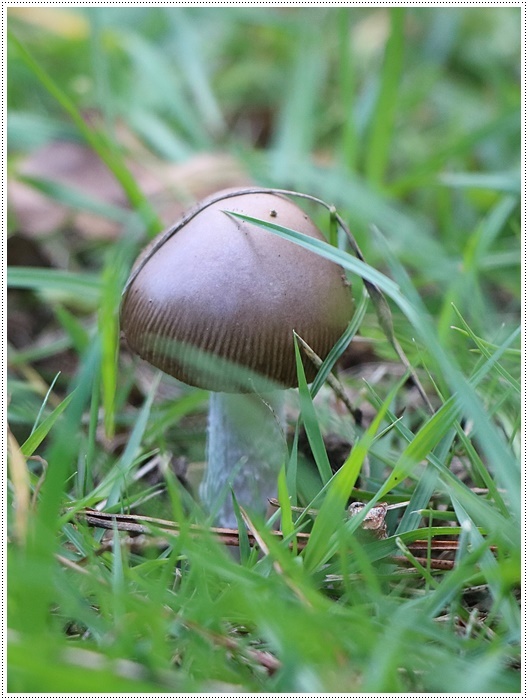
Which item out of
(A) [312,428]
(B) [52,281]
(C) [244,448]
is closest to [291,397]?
(C) [244,448]

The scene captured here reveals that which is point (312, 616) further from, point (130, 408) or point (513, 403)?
point (130, 408)

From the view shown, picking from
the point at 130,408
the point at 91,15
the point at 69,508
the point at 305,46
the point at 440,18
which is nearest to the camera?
the point at 69,508

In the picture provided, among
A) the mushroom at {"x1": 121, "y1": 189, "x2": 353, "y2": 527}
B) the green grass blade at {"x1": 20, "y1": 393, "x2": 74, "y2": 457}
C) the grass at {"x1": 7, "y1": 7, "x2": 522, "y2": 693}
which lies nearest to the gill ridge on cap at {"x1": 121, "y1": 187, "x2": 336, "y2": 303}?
the mushroom at {"x1": 121, "y1": 189, "x2": 353, "y2": 527}

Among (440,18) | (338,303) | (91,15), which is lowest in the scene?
(338,303)

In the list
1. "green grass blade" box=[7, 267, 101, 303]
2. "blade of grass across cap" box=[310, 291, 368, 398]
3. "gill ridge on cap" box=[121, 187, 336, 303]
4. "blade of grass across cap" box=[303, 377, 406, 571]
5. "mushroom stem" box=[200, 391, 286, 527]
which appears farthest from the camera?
"green grass blade" box=[7, 267, 101, 303]

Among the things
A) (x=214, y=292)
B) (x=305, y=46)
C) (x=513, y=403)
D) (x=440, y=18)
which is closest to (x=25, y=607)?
(x=214, y=292)

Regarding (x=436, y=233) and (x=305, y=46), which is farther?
(x=305, y=46)

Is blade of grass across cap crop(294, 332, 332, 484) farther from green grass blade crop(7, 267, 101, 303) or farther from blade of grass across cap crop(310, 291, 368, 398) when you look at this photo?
green grass blade crop(7, 267, 101, 303)
